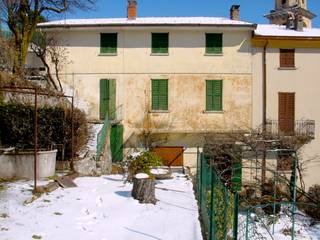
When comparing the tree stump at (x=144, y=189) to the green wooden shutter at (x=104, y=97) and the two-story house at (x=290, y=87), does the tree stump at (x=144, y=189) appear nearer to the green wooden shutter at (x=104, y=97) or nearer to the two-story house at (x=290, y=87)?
the green wooden shutter at (x=104, y=97)

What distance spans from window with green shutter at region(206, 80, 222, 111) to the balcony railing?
2.79 meters

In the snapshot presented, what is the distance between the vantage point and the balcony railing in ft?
73.7

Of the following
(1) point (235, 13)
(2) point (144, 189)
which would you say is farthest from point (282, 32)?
(2) point (144, 189)

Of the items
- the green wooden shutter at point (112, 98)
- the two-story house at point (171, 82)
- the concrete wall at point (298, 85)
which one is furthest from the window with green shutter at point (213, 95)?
the green wooden shutter at point (112, 98)

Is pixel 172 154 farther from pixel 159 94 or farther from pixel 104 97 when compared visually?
pixel 104 97

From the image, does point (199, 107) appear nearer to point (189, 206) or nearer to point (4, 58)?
point (4, 58)

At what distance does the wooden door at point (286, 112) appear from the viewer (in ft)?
74.8

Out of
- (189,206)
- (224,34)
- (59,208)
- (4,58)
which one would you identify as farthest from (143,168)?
(224,34)

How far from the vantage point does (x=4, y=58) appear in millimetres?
16531

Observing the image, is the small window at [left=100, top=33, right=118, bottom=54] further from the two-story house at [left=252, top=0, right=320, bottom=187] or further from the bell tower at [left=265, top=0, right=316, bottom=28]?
the bell tower at [left=265, top=0, right=316, bottom=28]

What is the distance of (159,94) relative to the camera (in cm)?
2295

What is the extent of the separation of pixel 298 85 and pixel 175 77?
6.52 metres

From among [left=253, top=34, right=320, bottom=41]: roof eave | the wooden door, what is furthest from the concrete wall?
[left=253, top=34, right=320, bottom=41]: roof eave

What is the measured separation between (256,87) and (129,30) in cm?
734
